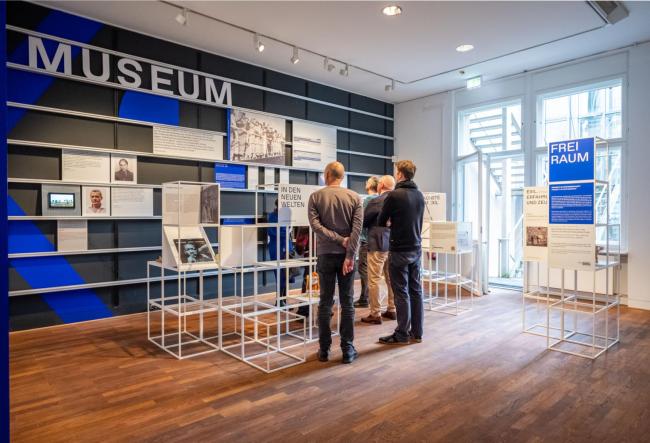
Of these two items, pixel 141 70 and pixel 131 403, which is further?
pixel 141 70

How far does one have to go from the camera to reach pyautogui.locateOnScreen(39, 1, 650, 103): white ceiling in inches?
176

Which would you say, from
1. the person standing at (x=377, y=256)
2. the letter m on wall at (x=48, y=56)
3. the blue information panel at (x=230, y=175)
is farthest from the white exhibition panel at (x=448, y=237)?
the letter m on wall at (x=48, y=56)

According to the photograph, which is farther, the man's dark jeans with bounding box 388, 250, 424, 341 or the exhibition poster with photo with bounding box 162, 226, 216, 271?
the man's dark jeans with bounding box 388, 250, 424, 341

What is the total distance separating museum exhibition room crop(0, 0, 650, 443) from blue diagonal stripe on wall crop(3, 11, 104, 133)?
2 centimetres

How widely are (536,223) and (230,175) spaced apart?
12.4ft

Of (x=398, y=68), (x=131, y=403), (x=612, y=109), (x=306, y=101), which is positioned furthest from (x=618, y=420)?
(x=306, y=101)

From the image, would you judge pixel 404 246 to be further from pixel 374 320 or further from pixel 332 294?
pixel 374 320

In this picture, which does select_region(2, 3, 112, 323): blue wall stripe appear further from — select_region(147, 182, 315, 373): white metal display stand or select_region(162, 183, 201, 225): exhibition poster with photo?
select_region(162, 183, 201, 225): exhibition poster with photo

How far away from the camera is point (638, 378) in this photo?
3119 millimetres

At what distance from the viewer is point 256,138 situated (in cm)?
614

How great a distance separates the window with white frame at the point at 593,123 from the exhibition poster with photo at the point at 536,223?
2.16m

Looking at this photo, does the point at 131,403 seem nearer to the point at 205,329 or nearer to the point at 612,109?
the point at 205,329

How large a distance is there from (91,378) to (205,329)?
1.38 m

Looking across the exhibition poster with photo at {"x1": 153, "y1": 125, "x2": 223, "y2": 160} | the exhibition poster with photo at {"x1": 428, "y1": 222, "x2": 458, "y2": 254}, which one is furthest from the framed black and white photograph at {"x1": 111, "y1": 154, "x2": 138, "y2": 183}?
the exhibition poster with photo at {"x1": 428, "y1": 222, "x2": 458, "y2": 254}
